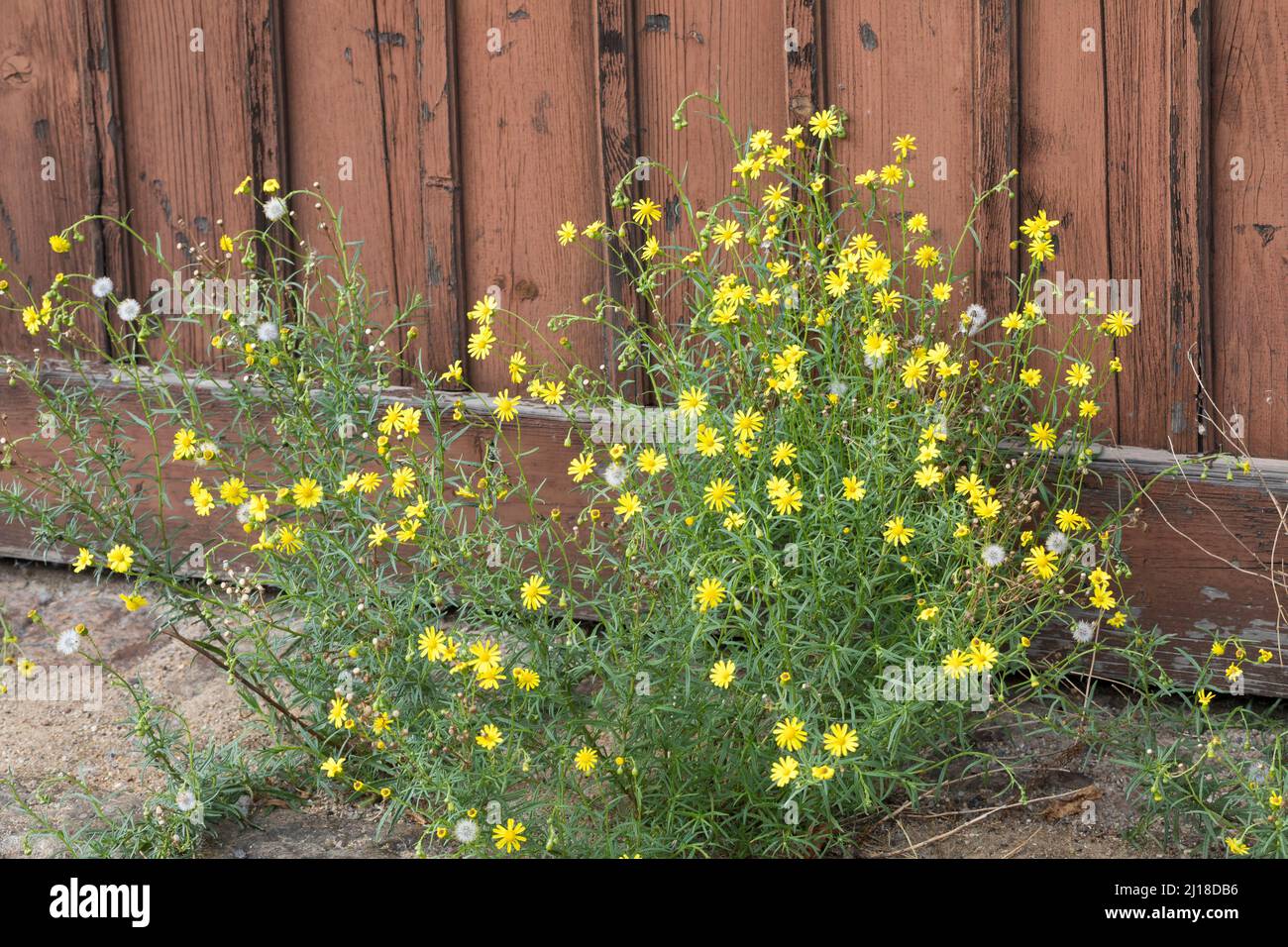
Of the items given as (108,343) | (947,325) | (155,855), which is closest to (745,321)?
(947,325)

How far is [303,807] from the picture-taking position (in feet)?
10.3

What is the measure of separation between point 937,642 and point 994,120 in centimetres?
133

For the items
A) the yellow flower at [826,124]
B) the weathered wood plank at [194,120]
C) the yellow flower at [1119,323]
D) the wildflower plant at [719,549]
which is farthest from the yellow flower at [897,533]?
the weathered wood plank at [194,120]

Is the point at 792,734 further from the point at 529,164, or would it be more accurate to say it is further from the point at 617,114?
the point at 529,164

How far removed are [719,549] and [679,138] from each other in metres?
1.31

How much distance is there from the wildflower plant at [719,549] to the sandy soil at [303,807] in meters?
0.09

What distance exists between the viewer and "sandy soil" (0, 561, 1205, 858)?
9.48 feet

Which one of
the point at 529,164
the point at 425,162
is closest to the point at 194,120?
the point at 425,162

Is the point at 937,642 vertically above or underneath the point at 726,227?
underneath

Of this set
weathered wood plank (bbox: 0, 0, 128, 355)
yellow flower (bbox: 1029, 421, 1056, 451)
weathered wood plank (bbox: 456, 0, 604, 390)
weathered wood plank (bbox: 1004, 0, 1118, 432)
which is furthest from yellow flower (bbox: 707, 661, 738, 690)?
weathered wood plank (bbox: 0, 0, 128, 355)

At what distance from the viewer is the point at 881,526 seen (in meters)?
2.76

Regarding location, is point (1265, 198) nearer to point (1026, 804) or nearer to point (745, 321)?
point (745, 321)

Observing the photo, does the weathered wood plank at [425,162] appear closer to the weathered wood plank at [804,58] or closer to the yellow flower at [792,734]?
the weathered wood plank at [804,58]

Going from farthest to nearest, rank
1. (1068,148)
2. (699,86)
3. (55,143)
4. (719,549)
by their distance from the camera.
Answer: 1. (55,143)
2. (699,86)
3. (1068,148)
4. (719,549)
